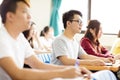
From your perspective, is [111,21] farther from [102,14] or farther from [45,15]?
[45,15]

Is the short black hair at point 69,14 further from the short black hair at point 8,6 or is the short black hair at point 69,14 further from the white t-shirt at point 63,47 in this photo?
the short black hair at point 8,6

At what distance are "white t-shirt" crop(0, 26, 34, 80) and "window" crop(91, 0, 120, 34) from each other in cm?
464

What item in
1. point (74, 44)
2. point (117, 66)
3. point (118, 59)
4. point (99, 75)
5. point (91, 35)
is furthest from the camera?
point (91, 35)

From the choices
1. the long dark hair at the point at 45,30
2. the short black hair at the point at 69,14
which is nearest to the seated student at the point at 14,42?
the short black hair at the point at 69,14

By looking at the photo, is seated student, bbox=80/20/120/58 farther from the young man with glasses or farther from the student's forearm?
the student's forearm

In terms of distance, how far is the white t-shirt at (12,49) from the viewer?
5.40 feet

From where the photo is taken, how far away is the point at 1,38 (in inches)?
66.7

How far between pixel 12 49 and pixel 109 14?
4.90 meters

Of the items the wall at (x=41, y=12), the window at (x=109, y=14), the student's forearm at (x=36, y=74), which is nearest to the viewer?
the student's forearm at (x=36, y=74)

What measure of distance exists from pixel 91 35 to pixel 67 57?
101 centimetres

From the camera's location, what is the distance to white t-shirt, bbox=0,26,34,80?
1.65 metres

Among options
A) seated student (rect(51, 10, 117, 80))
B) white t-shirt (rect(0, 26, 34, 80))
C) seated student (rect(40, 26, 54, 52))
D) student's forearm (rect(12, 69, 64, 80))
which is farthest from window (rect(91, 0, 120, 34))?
student's forearm (rect(12, 69, 64, 80))

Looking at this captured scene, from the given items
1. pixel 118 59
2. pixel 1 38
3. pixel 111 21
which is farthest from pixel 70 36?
pixel 111 21

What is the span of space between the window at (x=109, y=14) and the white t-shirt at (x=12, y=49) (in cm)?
464
